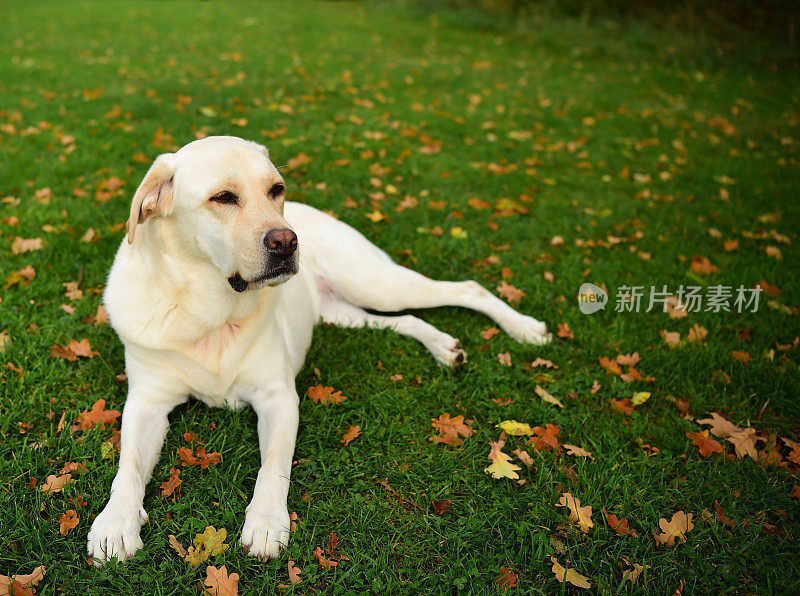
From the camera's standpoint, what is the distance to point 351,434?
2.68 metres

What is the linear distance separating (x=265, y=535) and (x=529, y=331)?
202 cm

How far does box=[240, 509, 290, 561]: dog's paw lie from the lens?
2.05 metres

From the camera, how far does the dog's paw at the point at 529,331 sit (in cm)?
348

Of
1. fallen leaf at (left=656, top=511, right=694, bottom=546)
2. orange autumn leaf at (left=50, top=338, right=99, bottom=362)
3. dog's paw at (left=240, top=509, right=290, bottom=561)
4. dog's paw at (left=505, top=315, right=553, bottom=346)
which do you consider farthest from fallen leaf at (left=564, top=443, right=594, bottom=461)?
orange autumn leaf at (left=50, top=338, right=99, bottom=362)

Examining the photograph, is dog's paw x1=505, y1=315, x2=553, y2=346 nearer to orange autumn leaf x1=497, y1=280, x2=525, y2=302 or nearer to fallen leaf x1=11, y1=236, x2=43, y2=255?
orange autumn leaf x1=497, y1=280, x2=525, y2=302

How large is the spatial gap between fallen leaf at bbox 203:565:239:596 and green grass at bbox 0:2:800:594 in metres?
0.06

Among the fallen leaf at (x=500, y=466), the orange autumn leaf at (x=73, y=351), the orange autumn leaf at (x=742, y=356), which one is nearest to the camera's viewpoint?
the fallen leaf at (x=500, y=466)

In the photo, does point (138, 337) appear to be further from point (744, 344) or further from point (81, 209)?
point (744, 344)

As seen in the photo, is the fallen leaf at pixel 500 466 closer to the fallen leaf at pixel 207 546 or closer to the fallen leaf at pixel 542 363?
the fallen leaf at pixel 542 363

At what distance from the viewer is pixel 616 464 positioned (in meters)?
2.57

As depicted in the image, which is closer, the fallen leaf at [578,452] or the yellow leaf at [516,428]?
the fallen leaf at [578,452]

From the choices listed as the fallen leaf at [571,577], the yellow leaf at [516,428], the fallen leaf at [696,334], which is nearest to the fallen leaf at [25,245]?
the yellow leaf at [516,428]

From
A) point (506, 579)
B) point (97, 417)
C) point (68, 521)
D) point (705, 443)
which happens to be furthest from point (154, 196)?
point (705, 443)

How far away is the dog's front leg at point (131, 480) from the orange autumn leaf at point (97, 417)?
0.20 m
